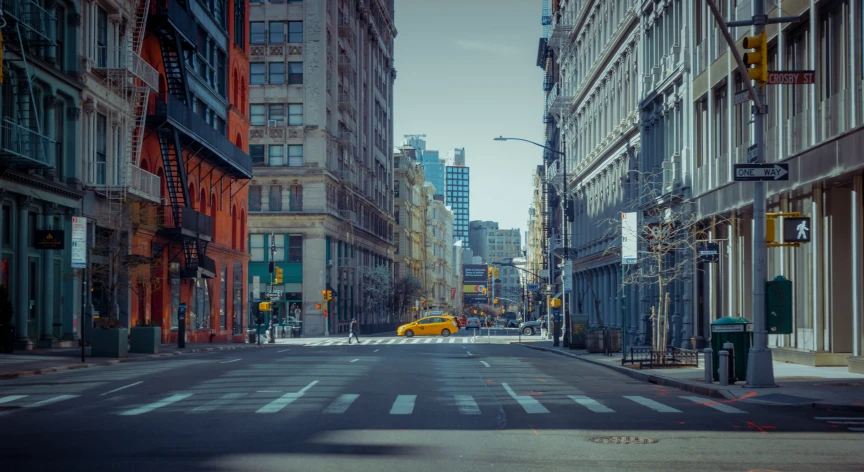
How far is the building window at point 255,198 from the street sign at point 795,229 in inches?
2726

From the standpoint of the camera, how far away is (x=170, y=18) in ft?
149

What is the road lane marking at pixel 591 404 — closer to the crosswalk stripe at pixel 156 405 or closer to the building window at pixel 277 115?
the crosswalk stripe at pixel 156 405

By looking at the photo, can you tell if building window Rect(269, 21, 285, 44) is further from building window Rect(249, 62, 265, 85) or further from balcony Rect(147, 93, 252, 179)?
balcony Rect(147, 93, 252, 179)

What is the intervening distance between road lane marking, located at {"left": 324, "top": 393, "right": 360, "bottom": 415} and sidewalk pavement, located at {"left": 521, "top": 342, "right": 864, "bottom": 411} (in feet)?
22.7

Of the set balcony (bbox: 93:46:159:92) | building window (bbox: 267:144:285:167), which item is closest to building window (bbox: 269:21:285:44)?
building window (bbox: 267:144:285:167)

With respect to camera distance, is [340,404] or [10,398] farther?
[10,398]

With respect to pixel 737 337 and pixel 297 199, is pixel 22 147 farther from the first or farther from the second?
pixel 297 199

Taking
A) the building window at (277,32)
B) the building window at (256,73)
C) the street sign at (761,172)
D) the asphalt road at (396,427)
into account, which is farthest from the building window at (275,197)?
the street sign at (761,172)

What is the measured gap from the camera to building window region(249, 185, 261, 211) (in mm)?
84688

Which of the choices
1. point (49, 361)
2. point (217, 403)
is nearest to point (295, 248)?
point (49, 361)

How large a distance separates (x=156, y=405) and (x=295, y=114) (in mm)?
70078

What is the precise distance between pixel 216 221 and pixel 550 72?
162ft

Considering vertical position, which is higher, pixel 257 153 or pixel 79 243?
pixel 257 153

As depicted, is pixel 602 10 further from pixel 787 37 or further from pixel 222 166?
pixel 787 37
